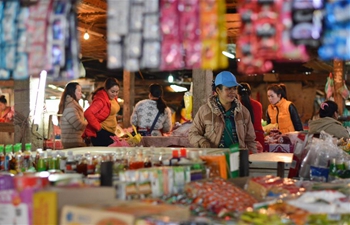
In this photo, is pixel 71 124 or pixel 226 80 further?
pixel 71 124

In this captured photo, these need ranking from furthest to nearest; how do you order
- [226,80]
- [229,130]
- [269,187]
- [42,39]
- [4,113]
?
[4,113], [229,130], [226,80], [269,187], [42,39]

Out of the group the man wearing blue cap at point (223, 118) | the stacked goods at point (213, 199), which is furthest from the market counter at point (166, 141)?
the stacked goods at point (213, 199)

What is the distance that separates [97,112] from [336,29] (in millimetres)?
6259

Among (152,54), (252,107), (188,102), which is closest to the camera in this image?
(152,54)

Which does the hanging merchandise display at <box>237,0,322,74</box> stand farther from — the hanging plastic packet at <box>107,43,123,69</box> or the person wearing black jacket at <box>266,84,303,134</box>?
the person wearing black jacket at <box>266,84,303,134</box>

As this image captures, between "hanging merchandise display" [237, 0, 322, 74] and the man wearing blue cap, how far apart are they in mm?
2995

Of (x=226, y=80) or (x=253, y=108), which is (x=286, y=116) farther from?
(x=226, y=80)

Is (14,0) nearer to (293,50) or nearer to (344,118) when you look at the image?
(293,50)

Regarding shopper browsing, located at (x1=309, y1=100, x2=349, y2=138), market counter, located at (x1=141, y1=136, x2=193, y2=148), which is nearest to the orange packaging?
shopper browsing, located at (x1=309, y1=100, x2=349, y2=138)

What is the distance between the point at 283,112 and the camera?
979 centimetres

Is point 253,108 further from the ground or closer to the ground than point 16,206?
further from the ground

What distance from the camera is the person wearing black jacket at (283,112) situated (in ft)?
31.7

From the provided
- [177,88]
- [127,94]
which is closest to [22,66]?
[127,94]

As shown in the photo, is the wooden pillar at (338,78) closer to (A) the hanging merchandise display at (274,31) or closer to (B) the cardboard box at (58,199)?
(A) the hanging merchandise display at (274,31)
